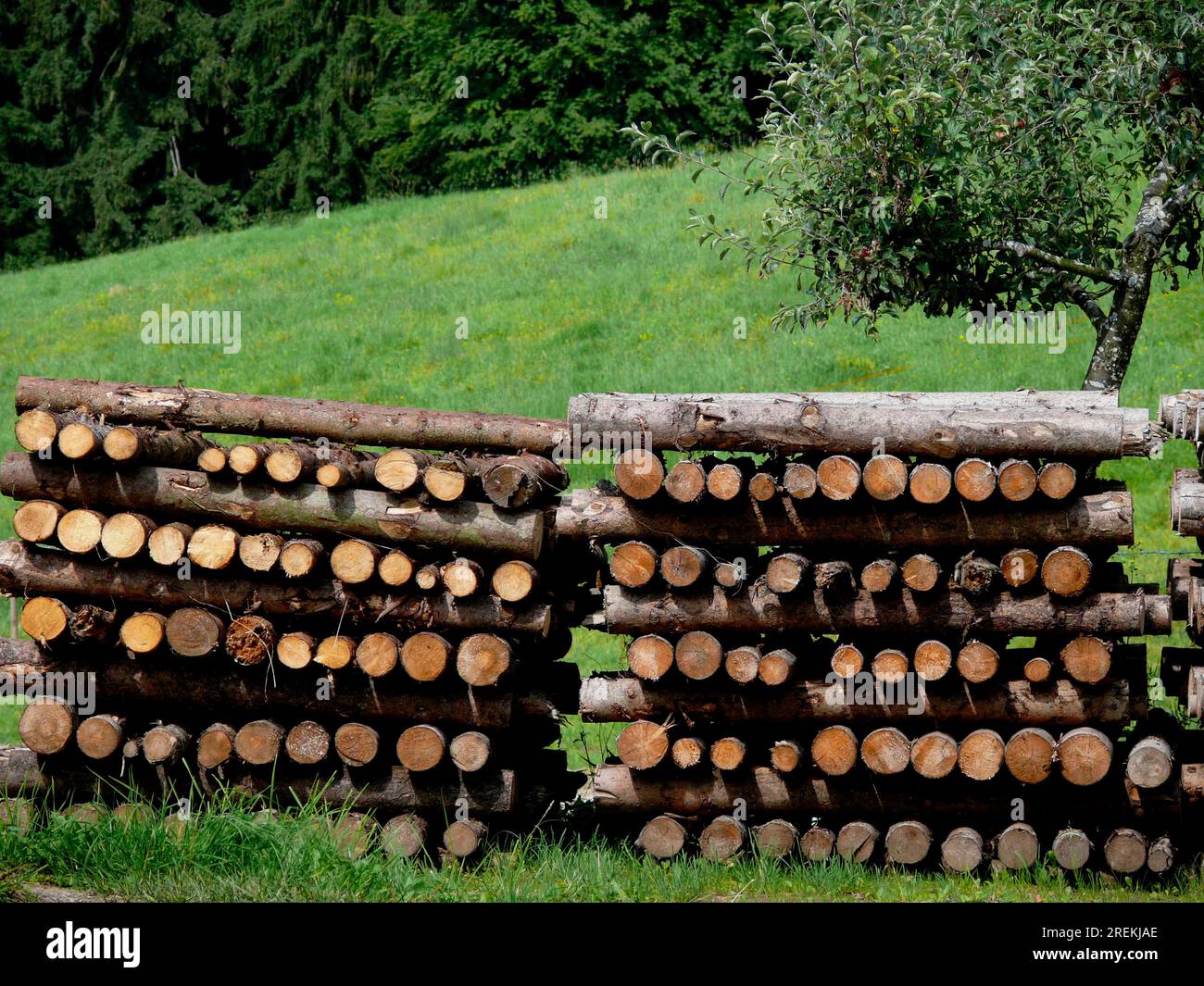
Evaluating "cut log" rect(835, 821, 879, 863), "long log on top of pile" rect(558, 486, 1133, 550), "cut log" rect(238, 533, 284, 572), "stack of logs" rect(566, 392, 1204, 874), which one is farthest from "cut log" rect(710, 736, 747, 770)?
"cut log" rect(238, 533, 284, 572)

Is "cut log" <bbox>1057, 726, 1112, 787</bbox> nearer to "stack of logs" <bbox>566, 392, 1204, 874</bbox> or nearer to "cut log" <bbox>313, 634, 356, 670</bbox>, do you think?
"stack of logs" <bbox>566, 392, 1204, 874</bbox>

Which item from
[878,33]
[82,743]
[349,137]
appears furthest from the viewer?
[349,137]

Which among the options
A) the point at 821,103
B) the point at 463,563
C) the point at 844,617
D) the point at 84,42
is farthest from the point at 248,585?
the point at 84,42

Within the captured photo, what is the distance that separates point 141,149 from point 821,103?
125 ft

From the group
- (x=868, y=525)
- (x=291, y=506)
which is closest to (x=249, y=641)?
(x=291, y=506)

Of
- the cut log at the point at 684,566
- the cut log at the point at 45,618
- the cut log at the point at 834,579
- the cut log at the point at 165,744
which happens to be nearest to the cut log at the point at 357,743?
the cut log at the point at 165,744

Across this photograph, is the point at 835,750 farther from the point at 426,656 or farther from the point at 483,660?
the point at 426,656

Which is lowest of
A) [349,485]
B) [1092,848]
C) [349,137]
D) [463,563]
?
[1092,848]

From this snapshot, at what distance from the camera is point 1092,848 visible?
21.2 ft

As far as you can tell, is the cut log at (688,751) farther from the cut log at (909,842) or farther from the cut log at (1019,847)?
the cut log at (1019,847)

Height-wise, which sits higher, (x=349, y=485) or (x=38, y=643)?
(x=349, y=485)

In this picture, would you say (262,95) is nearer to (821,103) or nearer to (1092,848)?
(821,103)

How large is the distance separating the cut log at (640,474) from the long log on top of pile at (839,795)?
1.57 m

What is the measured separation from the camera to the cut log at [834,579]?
6340 millimetres
